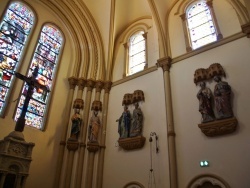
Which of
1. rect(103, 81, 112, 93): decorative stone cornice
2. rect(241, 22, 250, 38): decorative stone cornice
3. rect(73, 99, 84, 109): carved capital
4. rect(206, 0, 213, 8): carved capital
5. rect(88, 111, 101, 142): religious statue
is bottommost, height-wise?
rect(88, 111, 101, 142): religious statue

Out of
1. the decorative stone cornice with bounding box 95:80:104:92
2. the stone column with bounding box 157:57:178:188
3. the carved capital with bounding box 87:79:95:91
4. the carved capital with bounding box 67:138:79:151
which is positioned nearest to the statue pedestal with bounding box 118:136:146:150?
the stone column with bounding box 157:57:178:188

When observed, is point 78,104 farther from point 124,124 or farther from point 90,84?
point 124,124

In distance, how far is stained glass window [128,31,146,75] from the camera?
34.6 feet

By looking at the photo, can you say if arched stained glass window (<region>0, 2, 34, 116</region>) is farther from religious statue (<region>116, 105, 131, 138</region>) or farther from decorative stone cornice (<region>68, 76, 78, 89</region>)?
religious statue (<region>116, 105, 131, 138</region>)

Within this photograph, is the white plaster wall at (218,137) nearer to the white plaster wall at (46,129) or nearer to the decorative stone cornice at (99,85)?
the decorative stone cornice at (99,85)

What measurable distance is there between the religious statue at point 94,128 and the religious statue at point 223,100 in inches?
177

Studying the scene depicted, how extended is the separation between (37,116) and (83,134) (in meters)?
1.87

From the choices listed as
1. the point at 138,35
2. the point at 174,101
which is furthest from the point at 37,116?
the point at 138,35

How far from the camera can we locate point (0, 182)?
6.05 metres

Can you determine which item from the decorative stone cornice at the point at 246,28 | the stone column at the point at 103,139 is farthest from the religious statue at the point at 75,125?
the decorative stone cornice at the point at 246,28

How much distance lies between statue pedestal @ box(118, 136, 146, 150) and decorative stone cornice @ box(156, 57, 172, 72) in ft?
9.05

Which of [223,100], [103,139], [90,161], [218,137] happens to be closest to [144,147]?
[103,139]

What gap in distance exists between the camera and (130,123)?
883cm

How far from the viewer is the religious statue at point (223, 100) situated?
679 centimetres
